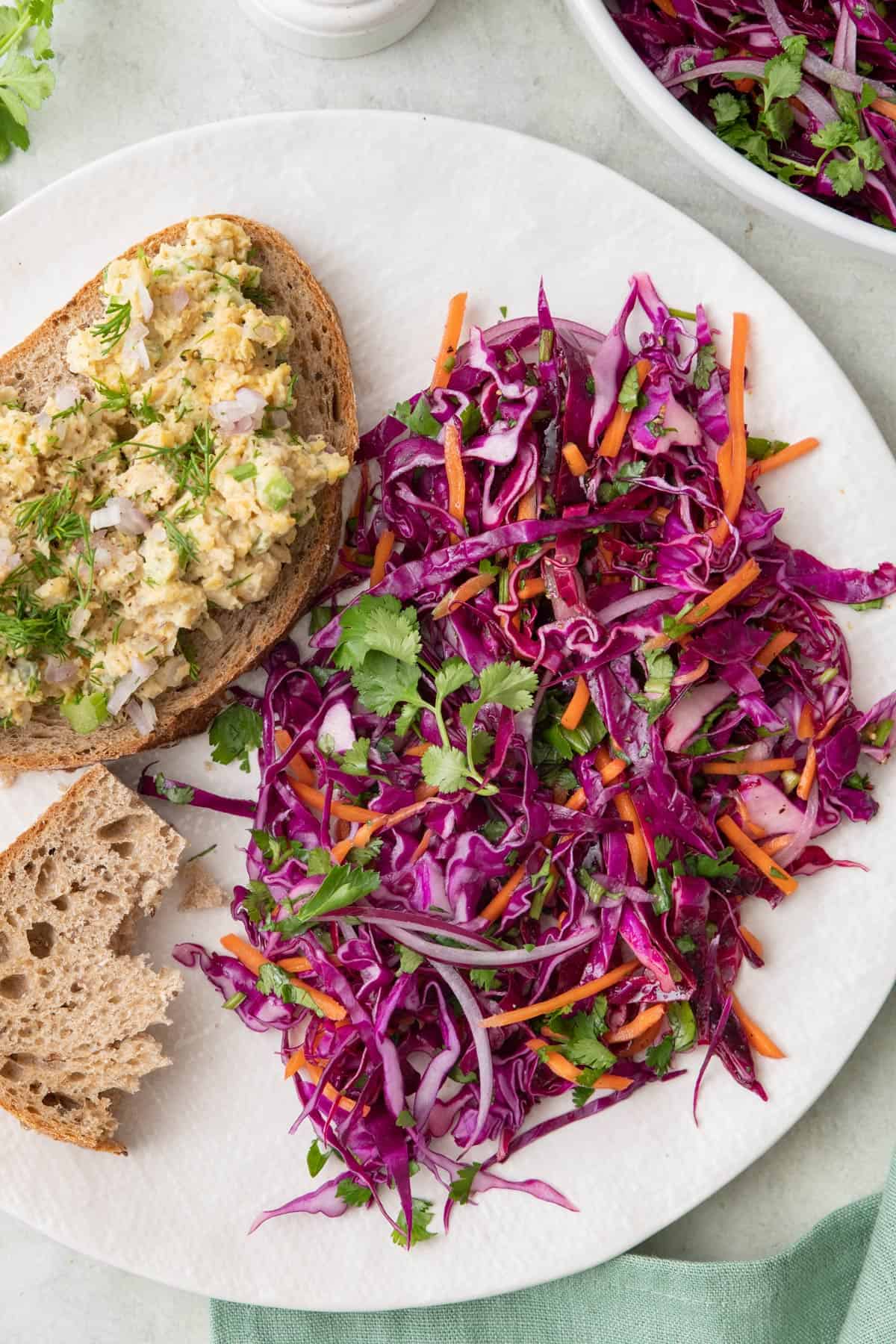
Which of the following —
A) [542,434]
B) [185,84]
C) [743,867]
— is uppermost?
[185,84]

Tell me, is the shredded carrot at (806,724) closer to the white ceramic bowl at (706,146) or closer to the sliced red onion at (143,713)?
the white ceramic bowl at (706,146)

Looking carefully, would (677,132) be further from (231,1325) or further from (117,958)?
(231,1325)

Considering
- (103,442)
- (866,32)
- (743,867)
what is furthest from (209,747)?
(866,32)

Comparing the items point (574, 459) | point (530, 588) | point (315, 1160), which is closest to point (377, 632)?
point (530, 588)

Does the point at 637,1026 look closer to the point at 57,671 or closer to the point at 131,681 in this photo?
the point at 131,681

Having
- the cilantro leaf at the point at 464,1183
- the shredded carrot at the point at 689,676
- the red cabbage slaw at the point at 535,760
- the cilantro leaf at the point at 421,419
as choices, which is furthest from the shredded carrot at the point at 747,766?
the cilantro leaf at the point at 464,1183

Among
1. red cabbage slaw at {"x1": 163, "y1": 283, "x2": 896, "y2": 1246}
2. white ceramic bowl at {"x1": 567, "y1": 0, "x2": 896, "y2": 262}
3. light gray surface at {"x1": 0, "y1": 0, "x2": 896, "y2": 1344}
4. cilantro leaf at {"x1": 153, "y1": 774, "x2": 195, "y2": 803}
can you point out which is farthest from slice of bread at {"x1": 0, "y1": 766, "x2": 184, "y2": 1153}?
white ceramic bowl at {"x1": 567, "y1": 0, "x2": 896, "y2": 262}
